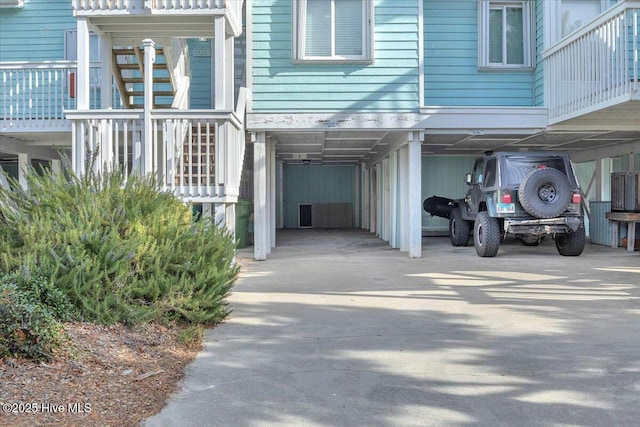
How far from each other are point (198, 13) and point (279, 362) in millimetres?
6463

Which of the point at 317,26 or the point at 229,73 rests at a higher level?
the point at 317,26

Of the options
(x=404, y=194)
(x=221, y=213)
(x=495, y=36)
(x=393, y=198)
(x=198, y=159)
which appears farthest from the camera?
(x=393, y=198)

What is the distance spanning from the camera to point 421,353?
16.1 feet

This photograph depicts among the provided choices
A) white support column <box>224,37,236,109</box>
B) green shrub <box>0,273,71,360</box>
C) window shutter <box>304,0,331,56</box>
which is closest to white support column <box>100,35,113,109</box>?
white support column <box>224,37,236,109</box>

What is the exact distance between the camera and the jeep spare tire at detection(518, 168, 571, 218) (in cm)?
1076

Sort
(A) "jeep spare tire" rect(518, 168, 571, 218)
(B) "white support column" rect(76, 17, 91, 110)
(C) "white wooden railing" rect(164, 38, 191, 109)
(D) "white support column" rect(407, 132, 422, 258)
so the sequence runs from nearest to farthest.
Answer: (B) "white support column" rect(76, 17, 91, 110)
(A) "jeep spare tire" rect(518, 168, 571, 218)
(C) "white wooden railing" rect(164, 38, 191, 109)
(D) "white support column" rect(407, 132, 422, 258)

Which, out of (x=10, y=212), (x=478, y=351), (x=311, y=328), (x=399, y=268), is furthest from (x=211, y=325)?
(x=399, y=268)

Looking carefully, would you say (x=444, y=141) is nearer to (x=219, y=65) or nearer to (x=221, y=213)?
(x=219, y=65)

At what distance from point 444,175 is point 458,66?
18.7 ft

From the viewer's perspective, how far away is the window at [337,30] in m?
11.4

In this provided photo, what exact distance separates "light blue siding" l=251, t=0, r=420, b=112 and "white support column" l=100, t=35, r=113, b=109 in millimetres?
2748

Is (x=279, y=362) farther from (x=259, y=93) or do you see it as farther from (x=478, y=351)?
(x=259, y=93)

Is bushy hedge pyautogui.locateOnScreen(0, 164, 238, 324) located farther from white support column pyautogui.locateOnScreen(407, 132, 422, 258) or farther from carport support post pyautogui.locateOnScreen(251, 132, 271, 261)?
white support column pyautogui.locateOnScreen(407, 132, 422, 258)

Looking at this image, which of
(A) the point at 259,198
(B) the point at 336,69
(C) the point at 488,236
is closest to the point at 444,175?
(C) the point at 488,236
